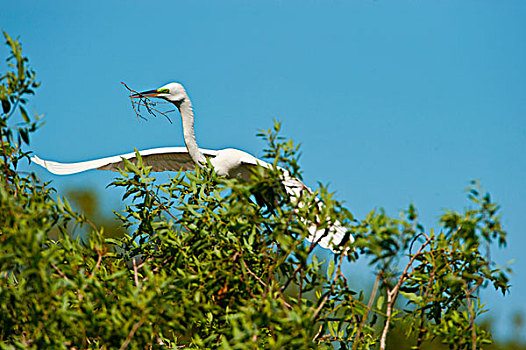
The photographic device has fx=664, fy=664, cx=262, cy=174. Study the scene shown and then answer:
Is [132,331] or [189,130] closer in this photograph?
[132,331]

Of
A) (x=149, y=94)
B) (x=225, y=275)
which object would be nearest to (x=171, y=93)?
(x=149, y=94)

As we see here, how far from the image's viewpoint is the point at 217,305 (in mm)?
3447

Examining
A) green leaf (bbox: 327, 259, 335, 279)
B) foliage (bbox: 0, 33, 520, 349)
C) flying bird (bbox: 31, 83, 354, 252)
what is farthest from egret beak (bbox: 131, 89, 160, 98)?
green leaf (bbox: 327, 259, 335, 279)

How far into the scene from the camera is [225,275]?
327 centimetres

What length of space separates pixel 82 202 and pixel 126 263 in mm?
21266

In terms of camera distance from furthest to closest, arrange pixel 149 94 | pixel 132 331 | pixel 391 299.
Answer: pixel 149 94 < pixel 391 299 < pixel 132 331

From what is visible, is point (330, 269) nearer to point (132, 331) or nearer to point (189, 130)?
point (132, 331)

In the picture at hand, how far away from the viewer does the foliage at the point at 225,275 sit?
277cm

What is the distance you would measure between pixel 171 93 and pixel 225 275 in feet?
10.8

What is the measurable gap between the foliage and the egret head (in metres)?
2.45

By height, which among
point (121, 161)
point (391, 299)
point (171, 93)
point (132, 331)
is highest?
point (171, 93)

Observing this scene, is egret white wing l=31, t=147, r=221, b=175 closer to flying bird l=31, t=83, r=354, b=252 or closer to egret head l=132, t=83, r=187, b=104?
flying bird l=31, t=83, r=354, b=252

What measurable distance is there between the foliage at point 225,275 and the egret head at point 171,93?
2449 mm

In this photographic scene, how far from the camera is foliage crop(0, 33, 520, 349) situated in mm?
2768
